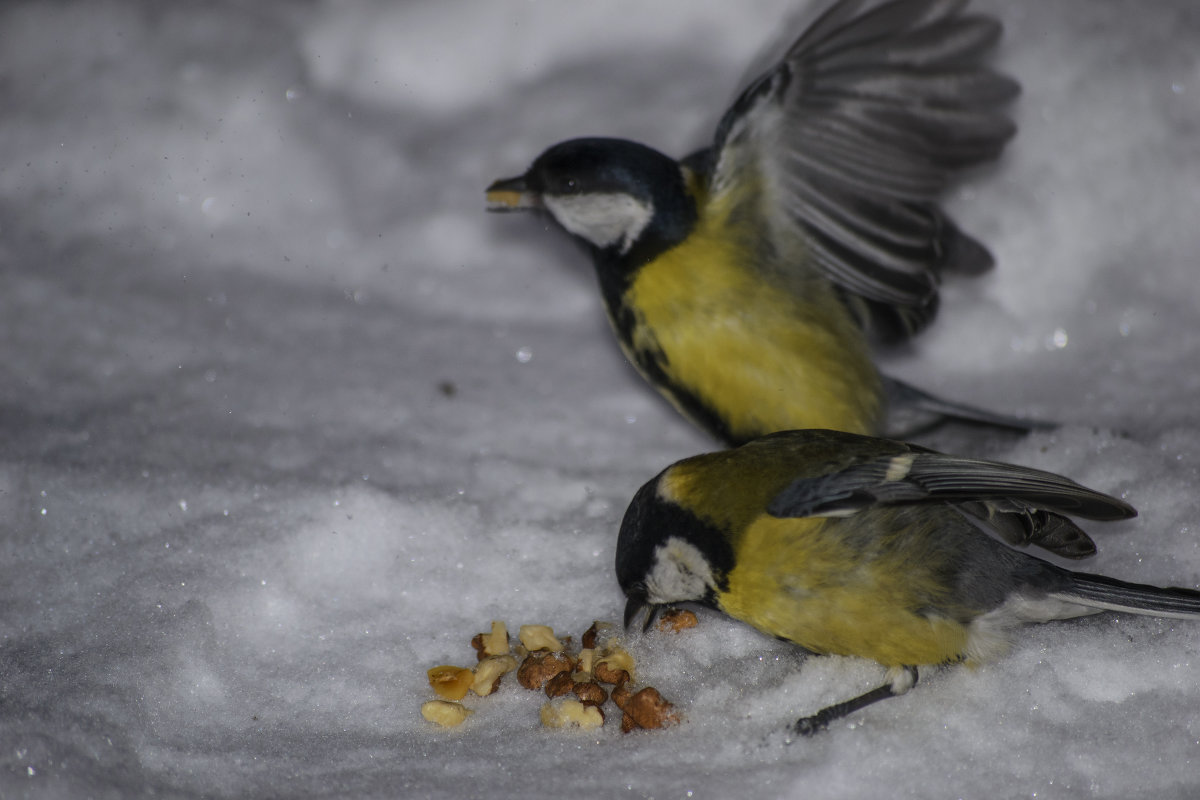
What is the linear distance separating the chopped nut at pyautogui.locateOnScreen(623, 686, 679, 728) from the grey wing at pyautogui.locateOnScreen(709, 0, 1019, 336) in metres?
0.93

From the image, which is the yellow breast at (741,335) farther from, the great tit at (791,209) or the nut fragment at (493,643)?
the nut fragment at (493,643)

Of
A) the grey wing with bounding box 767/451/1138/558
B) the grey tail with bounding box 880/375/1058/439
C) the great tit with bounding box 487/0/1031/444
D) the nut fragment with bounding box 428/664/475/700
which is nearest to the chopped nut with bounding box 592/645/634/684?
the nut fragment with bounding box 428/664/475/700

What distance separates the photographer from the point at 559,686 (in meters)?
1.75

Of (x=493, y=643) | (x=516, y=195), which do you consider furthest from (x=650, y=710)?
(x=516, y=195)

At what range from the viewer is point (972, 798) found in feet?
5.03

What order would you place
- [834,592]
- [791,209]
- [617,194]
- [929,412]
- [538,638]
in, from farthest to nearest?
[929,412] → [791,209] → [617,194] → [538,638] → [834,592]

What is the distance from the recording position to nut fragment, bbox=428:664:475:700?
1.75 meters

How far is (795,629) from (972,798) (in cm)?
33

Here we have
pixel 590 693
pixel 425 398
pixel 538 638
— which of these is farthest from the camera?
pixel 425 398

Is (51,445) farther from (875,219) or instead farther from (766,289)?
(875,219)

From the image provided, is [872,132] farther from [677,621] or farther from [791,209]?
[677,621]

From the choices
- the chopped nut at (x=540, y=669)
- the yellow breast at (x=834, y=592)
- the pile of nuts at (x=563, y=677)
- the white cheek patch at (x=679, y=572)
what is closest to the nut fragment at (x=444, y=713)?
the pile of nuts at (x=563, y=677)

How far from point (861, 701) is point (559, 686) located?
47cm

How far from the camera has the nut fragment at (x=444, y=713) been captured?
1710 millimetres
